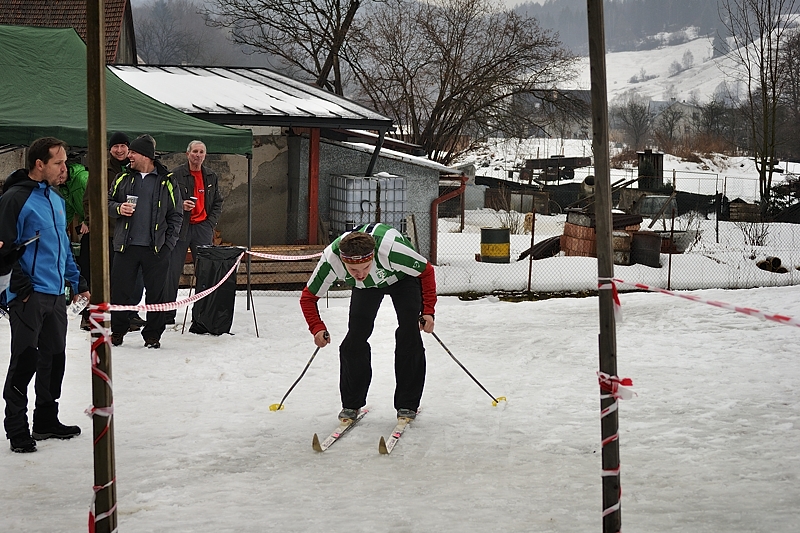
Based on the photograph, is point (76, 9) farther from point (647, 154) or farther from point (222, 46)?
point (222, 46)

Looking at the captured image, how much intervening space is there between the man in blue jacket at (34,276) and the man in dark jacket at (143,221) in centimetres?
269

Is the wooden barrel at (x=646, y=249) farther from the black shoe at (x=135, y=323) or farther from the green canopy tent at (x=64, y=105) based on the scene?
the black shoe at (x=135, y=323)

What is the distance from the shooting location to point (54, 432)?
5969mm

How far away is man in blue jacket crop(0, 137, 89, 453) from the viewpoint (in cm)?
545

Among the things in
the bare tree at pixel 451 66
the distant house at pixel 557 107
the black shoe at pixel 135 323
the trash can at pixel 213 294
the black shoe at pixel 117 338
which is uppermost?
the bare tree at pixel 451 66

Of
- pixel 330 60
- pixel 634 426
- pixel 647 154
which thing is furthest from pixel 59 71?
pixel 647 154

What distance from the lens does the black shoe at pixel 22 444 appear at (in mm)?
5645

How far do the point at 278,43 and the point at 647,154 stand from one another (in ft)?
45.3

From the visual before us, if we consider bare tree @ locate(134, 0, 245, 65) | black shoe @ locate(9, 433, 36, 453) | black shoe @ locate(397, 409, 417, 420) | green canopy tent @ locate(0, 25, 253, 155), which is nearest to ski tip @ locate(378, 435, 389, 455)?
black shoe @ locate(397, 409, 417, 420)

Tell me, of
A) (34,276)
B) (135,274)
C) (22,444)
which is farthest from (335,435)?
(135,274)

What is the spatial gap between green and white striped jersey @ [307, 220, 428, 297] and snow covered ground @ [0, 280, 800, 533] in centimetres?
105

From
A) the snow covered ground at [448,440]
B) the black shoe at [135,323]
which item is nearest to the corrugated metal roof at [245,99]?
the snow covered ground at [448,440]

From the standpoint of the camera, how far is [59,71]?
11.2 metres

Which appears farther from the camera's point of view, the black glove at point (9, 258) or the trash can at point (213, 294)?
the trash can at point (213, 294)
